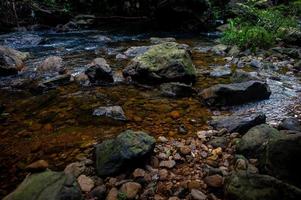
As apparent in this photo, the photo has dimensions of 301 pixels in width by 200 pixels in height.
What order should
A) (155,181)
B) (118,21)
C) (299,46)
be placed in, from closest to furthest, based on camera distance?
(155,181)
(299,46)
(118,21)

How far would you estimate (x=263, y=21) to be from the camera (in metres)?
9.50

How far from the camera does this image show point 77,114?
184 inches

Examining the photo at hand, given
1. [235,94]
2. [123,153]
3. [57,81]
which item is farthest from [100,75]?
[123,153]

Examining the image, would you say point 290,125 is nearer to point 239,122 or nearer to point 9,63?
point 239,122

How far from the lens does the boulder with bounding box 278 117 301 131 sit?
3.84m

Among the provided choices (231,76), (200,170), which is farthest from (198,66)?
(200,170)

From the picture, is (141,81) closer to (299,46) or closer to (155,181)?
(155,181)

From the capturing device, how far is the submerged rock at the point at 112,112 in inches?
176

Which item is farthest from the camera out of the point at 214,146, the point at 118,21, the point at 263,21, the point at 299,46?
the point at 118,21

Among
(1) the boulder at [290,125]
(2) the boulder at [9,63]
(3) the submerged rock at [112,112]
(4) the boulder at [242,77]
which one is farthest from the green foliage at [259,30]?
(2) the boulder at [9,63]

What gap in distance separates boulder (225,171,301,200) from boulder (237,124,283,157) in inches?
26.0

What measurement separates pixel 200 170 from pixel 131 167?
0.70 m

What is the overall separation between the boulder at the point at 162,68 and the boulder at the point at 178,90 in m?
0.41

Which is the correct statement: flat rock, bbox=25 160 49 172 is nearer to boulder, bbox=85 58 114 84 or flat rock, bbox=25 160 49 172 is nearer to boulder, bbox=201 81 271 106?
boulder, bbox=201 81 271 106
